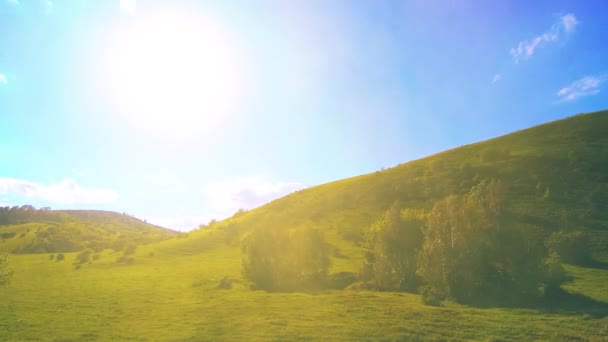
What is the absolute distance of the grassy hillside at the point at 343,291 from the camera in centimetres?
3506

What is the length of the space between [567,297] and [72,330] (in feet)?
183

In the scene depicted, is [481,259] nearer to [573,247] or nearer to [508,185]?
[573,247]

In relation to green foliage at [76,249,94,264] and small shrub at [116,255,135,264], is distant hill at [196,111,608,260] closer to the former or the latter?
small shrub at [116,255,135,264]

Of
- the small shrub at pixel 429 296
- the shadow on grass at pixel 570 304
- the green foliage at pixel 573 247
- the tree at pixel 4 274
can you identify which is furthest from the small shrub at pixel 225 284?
the green foliage at pixel 573 247

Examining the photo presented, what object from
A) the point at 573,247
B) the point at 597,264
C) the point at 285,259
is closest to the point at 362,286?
the point at 285,259

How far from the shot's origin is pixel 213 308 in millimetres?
45625

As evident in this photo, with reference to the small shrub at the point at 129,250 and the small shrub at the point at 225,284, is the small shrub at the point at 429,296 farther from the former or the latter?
the small shrub at the point at 129,250

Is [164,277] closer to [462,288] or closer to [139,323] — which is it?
[139,323]

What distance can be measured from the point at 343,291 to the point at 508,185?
60.1 m

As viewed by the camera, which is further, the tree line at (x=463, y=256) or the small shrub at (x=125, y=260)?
the small shrub at (x=125, y=260)

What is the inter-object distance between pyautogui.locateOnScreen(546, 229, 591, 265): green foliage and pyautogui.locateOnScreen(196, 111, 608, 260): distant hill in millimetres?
4154

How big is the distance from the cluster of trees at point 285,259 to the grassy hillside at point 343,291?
297 centimetres

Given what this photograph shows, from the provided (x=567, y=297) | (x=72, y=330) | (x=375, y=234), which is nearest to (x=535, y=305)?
(x=567, y=297)

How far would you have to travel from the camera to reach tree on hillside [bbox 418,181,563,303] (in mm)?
44656
